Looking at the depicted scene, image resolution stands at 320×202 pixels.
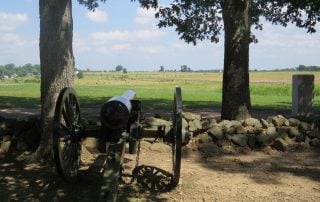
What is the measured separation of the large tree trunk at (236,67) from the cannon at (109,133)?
4.80m

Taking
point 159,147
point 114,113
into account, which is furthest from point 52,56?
point 159,147

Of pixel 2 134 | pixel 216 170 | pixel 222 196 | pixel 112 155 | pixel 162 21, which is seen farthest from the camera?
pixel 162 21

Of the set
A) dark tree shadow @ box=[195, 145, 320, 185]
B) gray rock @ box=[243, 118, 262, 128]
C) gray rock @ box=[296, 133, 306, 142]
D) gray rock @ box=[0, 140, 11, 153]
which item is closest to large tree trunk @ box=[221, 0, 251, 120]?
gray rock @ box=[243, 118, 262, 128]

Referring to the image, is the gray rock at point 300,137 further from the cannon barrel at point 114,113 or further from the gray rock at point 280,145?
the cannon barrel at point 114,113

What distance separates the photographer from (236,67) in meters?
12.0

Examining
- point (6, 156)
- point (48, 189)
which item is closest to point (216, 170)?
point (48, 189)

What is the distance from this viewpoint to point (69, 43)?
873 centimetres

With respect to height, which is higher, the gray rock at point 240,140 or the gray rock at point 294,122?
the gray rock at point 294,122

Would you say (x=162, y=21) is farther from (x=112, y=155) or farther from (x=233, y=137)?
(x=112, y=155)

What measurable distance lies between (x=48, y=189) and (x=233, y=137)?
4.12m

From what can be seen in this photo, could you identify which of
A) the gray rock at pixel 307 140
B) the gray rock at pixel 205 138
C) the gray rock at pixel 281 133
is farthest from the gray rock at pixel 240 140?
the gray rock at pixel 307 140

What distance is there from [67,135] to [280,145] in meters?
4.62

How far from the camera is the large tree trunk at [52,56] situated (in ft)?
28.1

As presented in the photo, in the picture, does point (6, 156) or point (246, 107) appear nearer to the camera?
point (6, 156)
